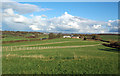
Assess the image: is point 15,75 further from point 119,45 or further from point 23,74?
point 119,45

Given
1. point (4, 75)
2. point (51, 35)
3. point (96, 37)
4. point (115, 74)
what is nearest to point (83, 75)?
point (115, 74)

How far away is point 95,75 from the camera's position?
8.50 meters

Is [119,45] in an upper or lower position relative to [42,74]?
lower

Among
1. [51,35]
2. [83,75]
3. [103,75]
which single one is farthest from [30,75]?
[51,35]

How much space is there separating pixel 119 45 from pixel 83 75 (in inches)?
2182

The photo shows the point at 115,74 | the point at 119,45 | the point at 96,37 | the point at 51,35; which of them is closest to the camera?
the point at 115,74

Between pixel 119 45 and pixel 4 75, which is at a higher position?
pixel 4 75

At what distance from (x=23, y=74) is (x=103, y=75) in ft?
17.9

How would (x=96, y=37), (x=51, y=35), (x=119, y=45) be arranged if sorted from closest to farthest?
(x=119, y=45)
(x=96, y=37)
(x=51, y=35)

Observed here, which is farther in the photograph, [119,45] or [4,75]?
[119,45]

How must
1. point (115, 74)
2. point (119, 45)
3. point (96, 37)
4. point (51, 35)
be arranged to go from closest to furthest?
point (115, 74) → point (119, 45) → point (96, 37) → point (51, 35)

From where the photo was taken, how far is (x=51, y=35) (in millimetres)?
132750

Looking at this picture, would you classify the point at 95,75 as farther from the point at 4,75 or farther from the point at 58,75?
the point at 4,75

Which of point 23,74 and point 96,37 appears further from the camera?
point 96,37
